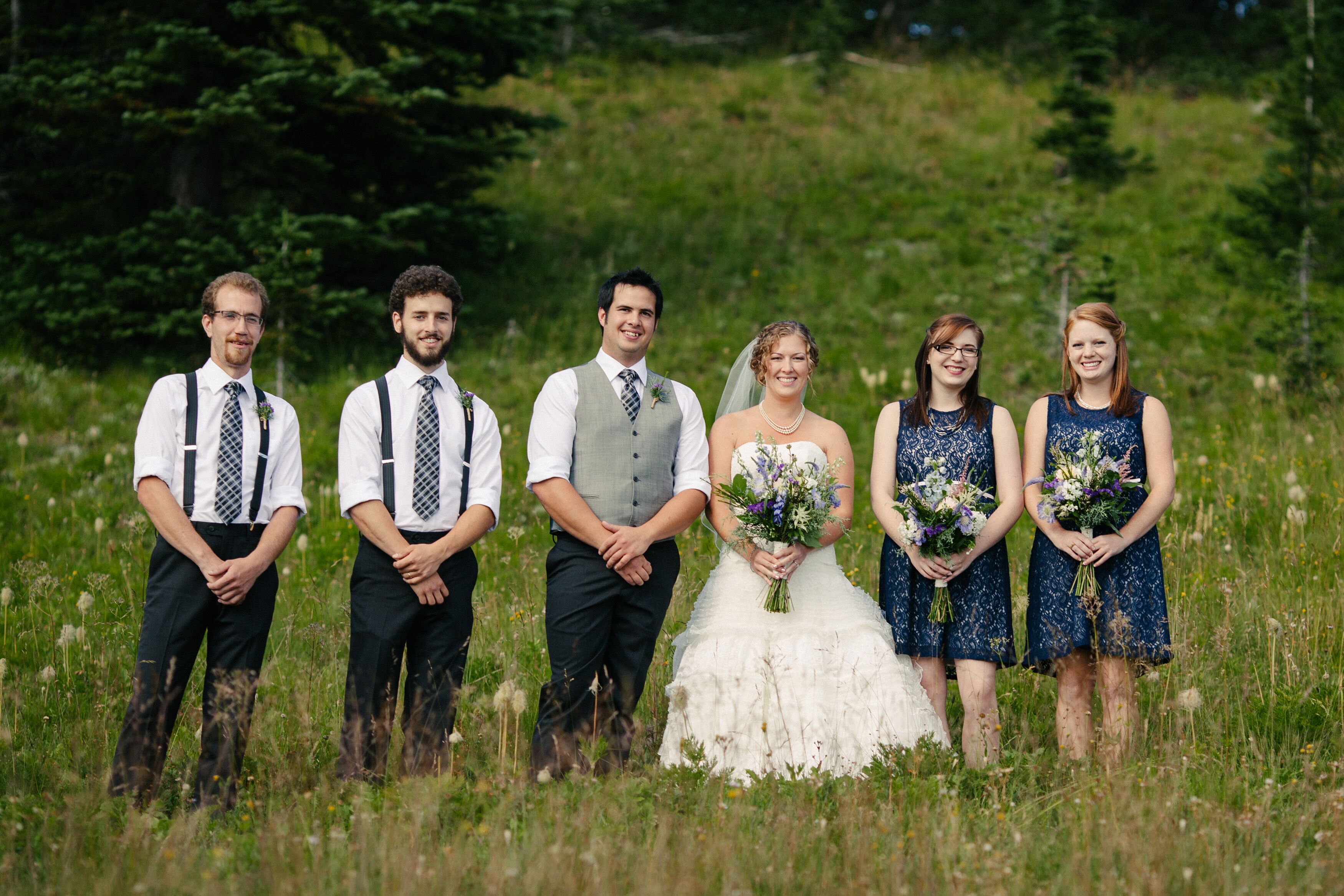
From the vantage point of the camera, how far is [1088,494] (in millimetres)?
4797

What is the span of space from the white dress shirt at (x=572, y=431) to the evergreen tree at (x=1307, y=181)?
35.8 feet

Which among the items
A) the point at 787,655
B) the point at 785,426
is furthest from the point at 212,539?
the point at 785,426

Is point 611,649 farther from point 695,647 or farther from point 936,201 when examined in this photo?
point 936,201

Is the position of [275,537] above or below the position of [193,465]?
below

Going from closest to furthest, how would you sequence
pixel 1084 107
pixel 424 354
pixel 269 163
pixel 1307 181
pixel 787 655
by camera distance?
pixel 424 354 → pixel 787 655 → pixel 269 163 → pixel 1307 181 → pixel 1084 107

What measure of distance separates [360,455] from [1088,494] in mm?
3622

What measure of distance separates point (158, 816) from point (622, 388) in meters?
2.93

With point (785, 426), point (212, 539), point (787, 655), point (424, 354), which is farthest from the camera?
point (785, 426)

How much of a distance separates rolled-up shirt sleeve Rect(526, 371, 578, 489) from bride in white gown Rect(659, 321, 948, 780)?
0.89m

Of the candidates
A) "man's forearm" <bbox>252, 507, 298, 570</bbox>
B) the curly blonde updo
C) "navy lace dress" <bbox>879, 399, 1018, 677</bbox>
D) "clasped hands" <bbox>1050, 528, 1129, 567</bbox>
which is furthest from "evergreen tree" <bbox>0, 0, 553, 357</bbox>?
"clasped hands" <bbox>1050, 528, 1129, 567</bbox>

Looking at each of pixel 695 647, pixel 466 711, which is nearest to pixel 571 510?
pixel 695 647

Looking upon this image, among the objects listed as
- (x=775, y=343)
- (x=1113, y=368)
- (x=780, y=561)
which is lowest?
(x=780, y=561)

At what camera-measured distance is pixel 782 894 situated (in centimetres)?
359

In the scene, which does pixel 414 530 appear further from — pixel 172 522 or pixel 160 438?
pixel 160 438
